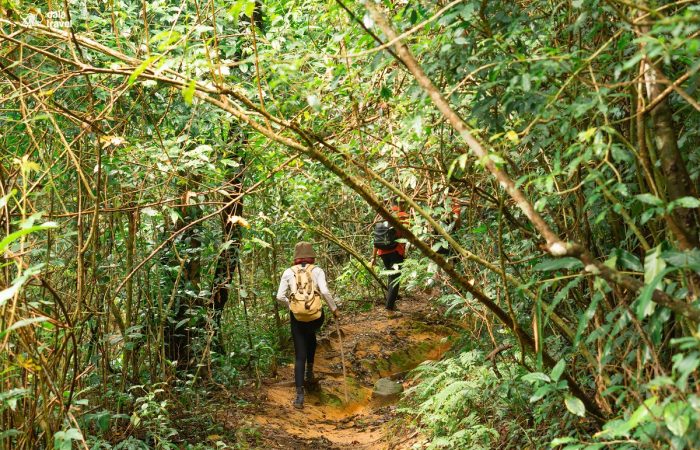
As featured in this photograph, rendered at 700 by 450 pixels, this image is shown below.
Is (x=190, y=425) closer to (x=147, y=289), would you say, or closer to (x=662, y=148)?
(x=147, y=289)

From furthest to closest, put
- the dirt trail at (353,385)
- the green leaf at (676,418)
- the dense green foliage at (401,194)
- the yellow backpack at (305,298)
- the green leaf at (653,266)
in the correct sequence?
the yellow backpack at (305,298) → the dirt trail at (353,385) → the dense green foliage at (401,194) → the green leaf at (653,266) → the green leaf at (676,418)

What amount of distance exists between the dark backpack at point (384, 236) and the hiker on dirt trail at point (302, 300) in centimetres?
271

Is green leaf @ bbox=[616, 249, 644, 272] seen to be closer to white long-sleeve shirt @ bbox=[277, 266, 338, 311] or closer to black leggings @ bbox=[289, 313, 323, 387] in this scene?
white long-sleeve shirt @ bbox=[277, 266, 338, 311]

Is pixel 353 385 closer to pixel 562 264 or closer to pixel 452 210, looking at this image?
pixel 452 210

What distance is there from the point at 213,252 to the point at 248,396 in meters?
2.08

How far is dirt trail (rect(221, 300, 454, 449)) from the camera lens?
8.32 metres

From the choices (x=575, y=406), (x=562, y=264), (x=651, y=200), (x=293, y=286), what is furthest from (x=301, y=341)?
(x=651, y=200)

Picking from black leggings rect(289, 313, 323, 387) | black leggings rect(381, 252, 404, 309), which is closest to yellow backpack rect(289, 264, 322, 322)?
black leggings rect(289, 313, 323, 387)

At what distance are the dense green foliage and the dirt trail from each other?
800mm

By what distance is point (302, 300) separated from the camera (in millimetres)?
9125

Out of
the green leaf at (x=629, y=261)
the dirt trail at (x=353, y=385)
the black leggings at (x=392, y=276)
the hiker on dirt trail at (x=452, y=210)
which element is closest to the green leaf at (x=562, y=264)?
the green leaf at (x=629, y=261)

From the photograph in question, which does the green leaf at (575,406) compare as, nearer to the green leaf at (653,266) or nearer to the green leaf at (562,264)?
the green leaf at (562,264)

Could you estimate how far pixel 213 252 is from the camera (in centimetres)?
879

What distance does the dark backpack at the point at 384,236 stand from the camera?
38.9 feet
